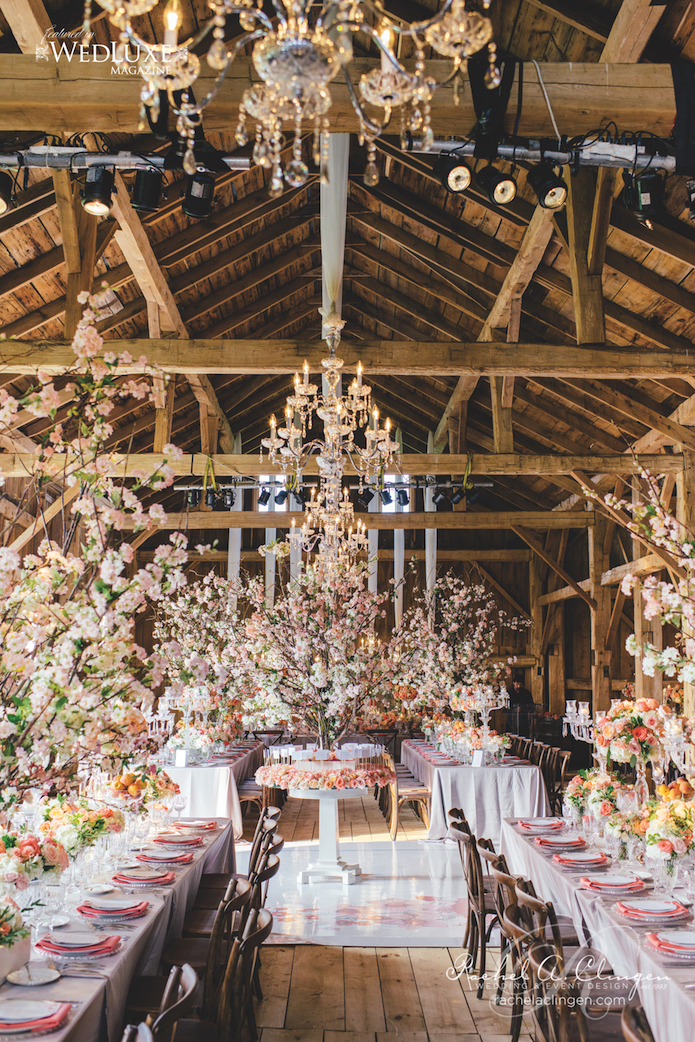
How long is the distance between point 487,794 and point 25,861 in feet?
20.1

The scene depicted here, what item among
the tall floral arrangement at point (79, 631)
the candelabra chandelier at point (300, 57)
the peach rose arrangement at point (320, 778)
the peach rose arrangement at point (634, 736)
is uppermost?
the candelabra chandelier at point (300, 57)

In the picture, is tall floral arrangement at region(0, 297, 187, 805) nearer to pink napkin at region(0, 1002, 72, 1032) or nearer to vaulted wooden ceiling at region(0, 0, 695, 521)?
pink napkin at region(0, 1002, 72, 1032)

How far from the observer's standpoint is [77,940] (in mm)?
2936

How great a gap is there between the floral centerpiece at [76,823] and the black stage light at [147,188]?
3.69 m

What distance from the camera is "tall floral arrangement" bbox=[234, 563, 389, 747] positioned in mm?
6719

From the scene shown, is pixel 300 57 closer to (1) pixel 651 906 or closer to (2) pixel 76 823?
(2) pixel 76 823

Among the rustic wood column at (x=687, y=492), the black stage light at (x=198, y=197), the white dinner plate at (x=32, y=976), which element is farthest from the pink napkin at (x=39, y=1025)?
the rustic wood column at (x=687, y=492)

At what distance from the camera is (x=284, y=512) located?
51.4 ft

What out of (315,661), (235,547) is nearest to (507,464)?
(315,661)

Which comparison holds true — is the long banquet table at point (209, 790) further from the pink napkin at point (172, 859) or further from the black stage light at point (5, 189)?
the black stage light at point (5, 189)

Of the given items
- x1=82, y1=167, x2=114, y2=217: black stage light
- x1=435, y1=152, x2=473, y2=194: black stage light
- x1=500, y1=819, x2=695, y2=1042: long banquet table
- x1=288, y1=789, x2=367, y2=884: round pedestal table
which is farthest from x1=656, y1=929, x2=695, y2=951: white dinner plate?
x1=82, y1=167, x2=114, y2=217: black stage light

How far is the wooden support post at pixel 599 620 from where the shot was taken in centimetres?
1229

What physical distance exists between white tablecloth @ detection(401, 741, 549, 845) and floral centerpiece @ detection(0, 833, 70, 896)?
19.0 feet

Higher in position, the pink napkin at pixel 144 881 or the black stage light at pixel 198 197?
the black stage light at pixel 198 197
